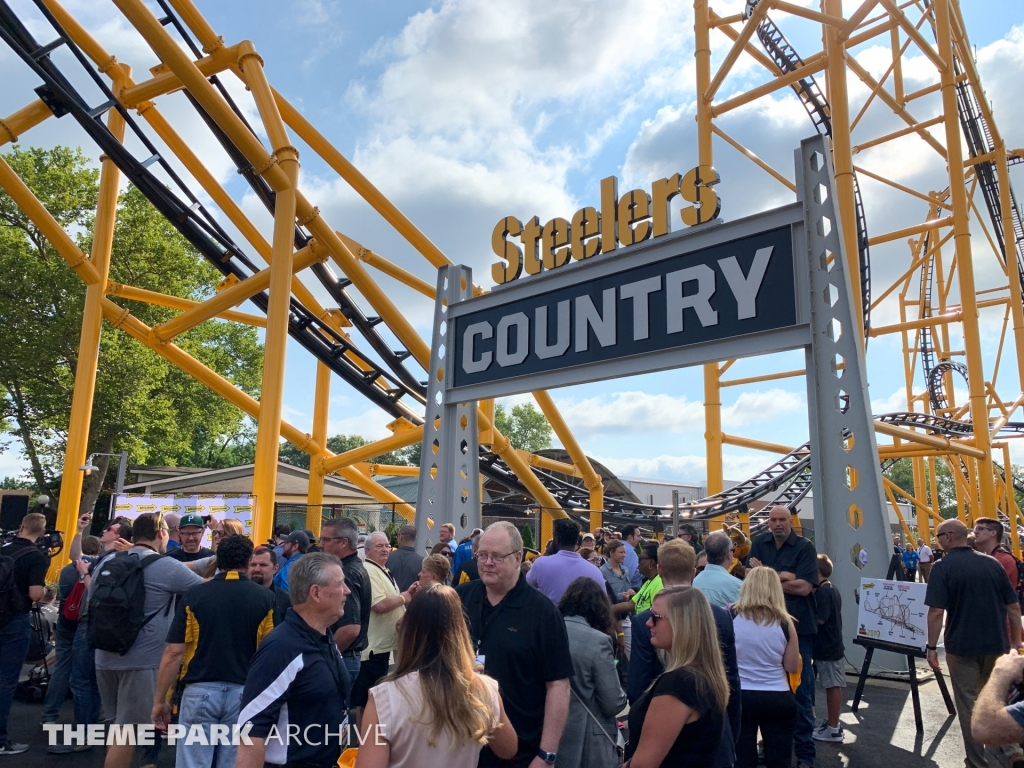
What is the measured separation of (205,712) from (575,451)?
15357 millimetres

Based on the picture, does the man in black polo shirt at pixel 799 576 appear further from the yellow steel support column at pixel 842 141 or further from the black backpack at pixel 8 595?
the yellow steel support column at pixel 842 141

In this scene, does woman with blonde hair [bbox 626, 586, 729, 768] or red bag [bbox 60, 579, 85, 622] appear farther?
red bag [bbox 60, 579, 85, 622]

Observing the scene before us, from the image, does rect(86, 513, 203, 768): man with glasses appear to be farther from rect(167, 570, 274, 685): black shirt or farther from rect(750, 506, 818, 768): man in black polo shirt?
rect(750, 506, 818, 768): man in black polo shirt

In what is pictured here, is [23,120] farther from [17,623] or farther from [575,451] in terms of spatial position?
[575,451]

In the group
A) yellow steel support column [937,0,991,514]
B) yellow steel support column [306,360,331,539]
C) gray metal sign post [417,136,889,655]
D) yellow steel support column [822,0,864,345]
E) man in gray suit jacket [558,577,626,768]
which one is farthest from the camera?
yellow steel support column [306,360,331,539]

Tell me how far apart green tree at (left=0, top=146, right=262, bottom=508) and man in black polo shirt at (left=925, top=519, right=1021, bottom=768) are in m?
26.7

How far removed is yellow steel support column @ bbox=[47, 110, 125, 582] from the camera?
14.7m

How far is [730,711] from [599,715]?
0.62 metres

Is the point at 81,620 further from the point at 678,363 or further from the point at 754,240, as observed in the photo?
the point at 754,240

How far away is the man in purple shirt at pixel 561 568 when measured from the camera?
4.88m

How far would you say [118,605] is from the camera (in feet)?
15.4

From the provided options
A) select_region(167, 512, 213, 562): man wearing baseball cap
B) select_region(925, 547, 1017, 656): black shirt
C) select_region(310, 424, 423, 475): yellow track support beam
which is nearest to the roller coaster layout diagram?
select_region(925, 547, 1017, 656): black shirt

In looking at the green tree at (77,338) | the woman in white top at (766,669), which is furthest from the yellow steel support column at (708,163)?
the green tree at (77,338)

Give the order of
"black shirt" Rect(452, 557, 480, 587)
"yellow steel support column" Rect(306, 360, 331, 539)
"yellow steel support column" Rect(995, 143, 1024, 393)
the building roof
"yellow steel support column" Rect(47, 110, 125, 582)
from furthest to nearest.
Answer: the building roof, "yellow steel support column" Rect(995, 143, 1024, 393), "yellow steel support column" Rect(306, 360, 331, 539), "yellow steel support column" Rect(47, 110, 125, 582), "black shirt" Rect(452, 557, 480, 587)
